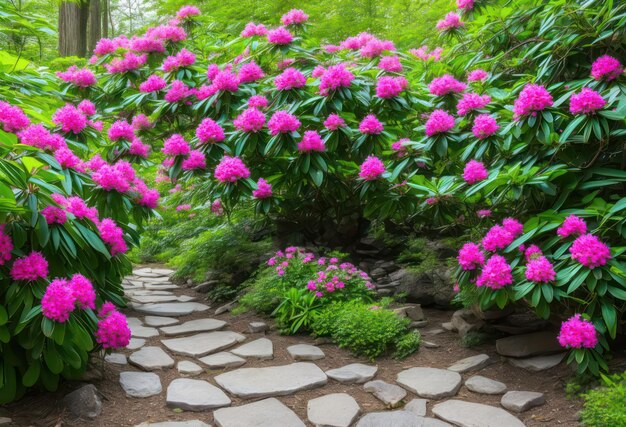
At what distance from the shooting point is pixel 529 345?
2.65 metres

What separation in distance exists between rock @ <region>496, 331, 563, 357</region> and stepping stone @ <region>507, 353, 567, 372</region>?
0.11 ft

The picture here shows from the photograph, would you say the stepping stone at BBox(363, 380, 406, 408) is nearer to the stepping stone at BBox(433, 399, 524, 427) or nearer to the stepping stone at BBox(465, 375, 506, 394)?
the stepping stone at BBox(433, 399, 524, 427)

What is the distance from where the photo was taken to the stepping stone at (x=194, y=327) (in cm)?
331

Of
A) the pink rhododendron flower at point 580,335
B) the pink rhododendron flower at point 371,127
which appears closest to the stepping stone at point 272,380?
the pink rhododendron flower at point 580,335

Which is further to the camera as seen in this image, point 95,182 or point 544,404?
point 95,182

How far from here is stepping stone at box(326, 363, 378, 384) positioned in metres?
2.54

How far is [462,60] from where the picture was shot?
3938 millimetres

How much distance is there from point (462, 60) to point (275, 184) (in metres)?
1.85

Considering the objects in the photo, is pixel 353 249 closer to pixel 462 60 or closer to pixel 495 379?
pixel 462 60

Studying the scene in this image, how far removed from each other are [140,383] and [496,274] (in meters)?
1.86

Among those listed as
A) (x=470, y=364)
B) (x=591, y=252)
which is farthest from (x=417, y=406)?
(x=591, y=252)

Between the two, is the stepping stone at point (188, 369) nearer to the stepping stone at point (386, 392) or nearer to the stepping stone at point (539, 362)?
the stepping stone at point (386, 392)

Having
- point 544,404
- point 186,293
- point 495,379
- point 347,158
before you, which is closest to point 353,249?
point 347,158

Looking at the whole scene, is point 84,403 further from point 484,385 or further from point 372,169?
point 372,169
